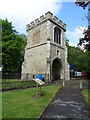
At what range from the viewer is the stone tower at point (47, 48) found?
17895 mm

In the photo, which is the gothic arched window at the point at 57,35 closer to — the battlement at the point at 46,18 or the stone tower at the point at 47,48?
the stone tower at the point at 47,48

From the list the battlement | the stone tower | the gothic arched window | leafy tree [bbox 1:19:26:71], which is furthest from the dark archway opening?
leafy tree [bbox 1:19:26:71]

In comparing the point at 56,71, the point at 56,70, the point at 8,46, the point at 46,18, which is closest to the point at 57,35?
the point at 46,18

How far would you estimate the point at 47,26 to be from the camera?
748 inches

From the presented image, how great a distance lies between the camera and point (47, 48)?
1781cm

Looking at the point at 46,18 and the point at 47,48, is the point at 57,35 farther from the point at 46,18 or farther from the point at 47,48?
the point at 47,48

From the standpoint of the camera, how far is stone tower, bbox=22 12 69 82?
17895 millimetres

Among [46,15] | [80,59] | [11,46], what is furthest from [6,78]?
[80,59]

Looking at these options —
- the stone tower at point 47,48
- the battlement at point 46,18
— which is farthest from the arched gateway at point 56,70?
the battlement at point 46,18

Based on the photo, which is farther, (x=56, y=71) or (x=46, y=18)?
(x=56, y=71)

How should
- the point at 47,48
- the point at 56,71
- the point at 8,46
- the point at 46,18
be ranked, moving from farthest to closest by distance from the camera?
the point at 56,71, the point at 8,46, the point at 46,18, the point at 47,48

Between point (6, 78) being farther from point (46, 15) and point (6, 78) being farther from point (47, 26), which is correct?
point (46, 15)

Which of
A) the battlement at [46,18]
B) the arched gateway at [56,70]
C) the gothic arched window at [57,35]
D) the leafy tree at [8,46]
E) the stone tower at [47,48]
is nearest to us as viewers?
the stone tower at [47,48]

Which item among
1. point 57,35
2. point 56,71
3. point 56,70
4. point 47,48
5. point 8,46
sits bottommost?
point 56,71
